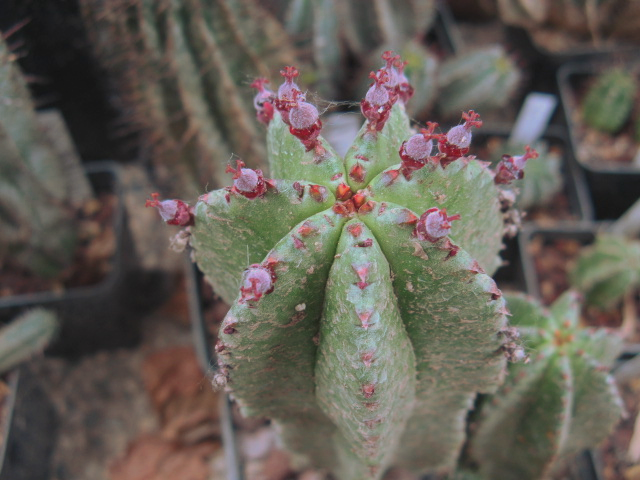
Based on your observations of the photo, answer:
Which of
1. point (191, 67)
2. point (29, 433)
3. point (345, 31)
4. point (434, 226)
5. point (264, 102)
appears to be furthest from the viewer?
point (345, 31)

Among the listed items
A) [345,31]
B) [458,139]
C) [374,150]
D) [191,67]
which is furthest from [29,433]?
[345,31]

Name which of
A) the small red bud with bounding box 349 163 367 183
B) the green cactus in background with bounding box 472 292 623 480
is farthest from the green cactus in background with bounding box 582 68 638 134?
the small red bud with bounding box 349 163 367 183

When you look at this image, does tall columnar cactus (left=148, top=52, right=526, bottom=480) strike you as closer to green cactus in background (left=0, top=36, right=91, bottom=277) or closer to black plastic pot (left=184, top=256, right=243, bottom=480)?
black plastic pot (left=184, top=256, right=243, bottom=480)

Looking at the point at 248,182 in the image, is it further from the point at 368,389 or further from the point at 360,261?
the point at 368,389

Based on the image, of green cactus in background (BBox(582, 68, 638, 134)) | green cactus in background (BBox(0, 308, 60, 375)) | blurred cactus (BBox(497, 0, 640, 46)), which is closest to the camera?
green cactus in background (BBox(0, 308, 60, 375))

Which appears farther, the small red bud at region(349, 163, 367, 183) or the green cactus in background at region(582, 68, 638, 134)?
the green cactus in background at region(582, 68, 638, 134)

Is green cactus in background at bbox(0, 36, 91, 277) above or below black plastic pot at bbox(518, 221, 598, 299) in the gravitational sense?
above
